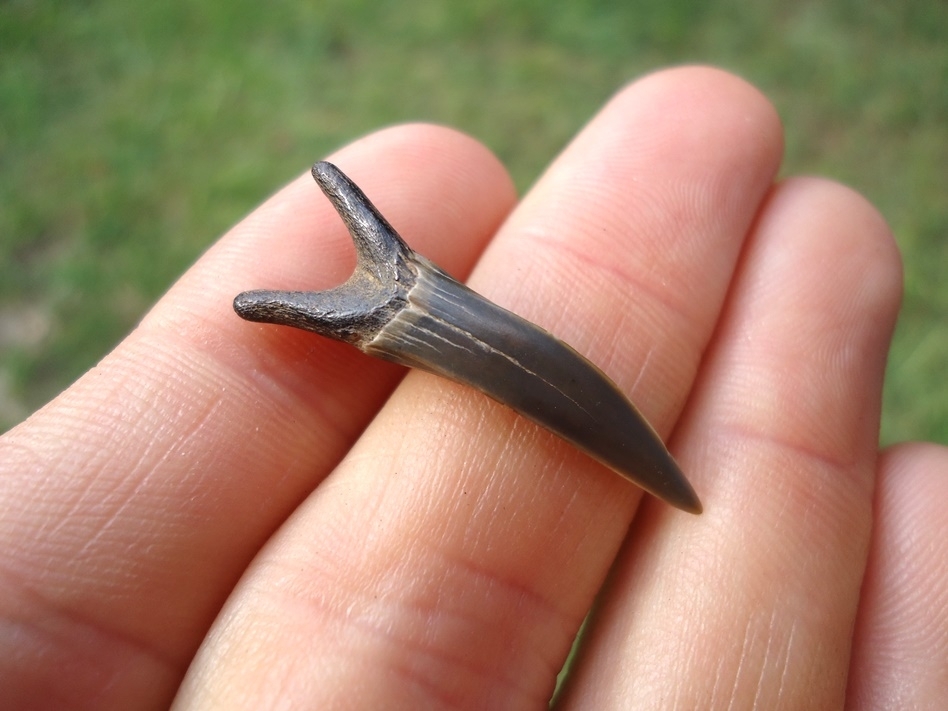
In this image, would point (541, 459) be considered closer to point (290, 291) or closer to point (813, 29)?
point (290, 291)

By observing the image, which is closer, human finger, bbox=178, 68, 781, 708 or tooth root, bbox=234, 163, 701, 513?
human finger, bbox=178, 68, 781, 708

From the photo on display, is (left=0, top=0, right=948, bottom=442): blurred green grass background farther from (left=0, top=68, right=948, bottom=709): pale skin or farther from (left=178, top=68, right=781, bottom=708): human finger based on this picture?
(left=178, top=68, right=781, bottom=708): human finger

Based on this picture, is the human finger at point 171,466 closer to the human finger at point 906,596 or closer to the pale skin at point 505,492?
the pale skin at point 505,492

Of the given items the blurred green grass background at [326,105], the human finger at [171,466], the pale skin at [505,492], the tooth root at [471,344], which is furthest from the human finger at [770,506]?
the blurred green grass background at [326,105]

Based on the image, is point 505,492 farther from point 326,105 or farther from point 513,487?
point 326,105

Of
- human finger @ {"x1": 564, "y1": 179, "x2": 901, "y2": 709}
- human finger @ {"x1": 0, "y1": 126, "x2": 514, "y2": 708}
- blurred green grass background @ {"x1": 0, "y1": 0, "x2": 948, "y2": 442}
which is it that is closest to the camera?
human finger @ {"x1": 0, "y1": 126, "x2": 514, "y2": 708}

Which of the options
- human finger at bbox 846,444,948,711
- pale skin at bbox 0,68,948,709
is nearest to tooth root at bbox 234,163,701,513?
pale skin at bbox 0,68,948,709
